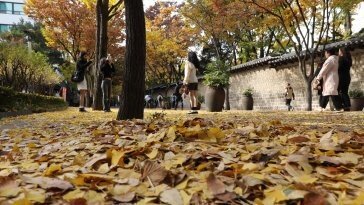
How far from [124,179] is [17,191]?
0.48 metres

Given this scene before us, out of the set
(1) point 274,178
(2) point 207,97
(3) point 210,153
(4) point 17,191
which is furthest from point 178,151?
(2) point 207,97

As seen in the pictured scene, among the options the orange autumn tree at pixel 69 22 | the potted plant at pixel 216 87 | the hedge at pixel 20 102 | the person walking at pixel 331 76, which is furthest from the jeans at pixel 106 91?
the orange autumn tree at pixel 69 22

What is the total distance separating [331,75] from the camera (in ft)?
32.1

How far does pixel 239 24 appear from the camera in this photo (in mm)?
21938

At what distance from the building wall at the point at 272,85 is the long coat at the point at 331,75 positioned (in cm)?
729

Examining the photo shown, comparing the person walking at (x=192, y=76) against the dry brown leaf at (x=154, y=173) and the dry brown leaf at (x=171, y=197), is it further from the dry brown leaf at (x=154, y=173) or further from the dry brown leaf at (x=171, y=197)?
the dry brown leaf at (x=171, y=197)

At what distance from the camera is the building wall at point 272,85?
19.6 m

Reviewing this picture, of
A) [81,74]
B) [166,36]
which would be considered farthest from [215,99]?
[166,36]

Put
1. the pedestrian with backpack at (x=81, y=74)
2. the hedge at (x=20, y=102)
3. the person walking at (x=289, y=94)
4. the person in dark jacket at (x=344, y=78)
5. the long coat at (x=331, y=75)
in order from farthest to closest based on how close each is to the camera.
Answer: the person walking at (x=289, y=94) → the pedestrian with backpack at (x=81, y=74) → the person in dark jacket at (x=344, y=78) → the hedge at (x=20, y=102) → the long coat at (x=331, y=75)

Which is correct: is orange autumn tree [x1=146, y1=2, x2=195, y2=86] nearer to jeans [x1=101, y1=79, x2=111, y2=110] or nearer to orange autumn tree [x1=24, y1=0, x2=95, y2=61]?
orange autumn tree [x1=24, y1=0, x2=95, y2=61]

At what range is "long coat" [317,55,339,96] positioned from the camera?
9.71 m

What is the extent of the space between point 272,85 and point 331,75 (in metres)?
12.1

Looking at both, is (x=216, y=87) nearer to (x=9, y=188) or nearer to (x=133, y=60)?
(x=133, y=60)

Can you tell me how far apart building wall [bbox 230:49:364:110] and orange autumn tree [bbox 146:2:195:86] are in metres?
4.41
